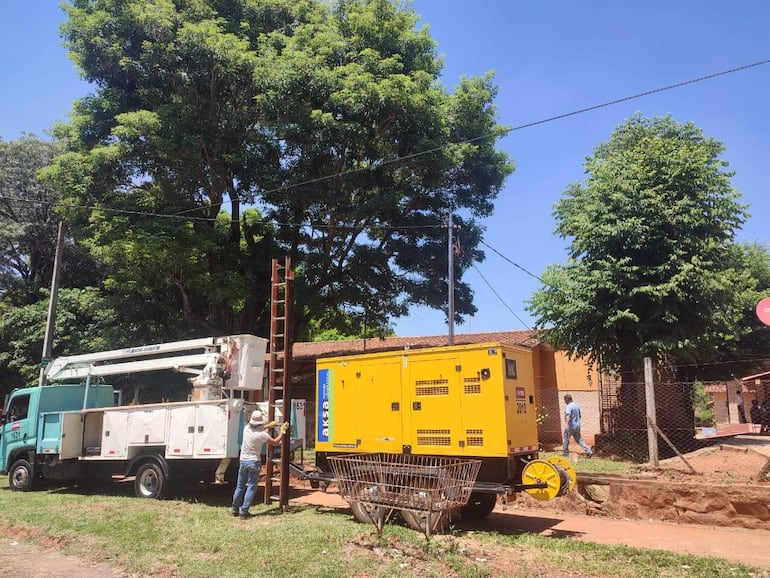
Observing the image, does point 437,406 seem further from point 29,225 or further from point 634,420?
point 29,225

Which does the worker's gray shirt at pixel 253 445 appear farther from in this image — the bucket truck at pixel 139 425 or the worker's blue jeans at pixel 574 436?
the worker's blue jeans at pixel 574 436

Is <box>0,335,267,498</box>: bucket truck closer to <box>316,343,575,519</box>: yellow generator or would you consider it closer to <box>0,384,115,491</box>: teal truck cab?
<box>0,384,115,491</box>: teal truck cab

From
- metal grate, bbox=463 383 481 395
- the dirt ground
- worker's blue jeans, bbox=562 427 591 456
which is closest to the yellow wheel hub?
the dirt ground

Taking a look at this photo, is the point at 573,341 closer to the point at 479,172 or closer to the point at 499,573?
the point at 479,172

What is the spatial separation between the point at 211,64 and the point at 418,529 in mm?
16212

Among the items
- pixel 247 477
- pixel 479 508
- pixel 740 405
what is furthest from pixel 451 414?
pixel 740 405

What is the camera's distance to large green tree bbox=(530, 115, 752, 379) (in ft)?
51.5

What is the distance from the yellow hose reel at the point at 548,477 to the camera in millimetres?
8227

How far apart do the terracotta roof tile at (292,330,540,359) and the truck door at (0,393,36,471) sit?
13.7 m

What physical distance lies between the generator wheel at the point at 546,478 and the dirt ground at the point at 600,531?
629 millimetres

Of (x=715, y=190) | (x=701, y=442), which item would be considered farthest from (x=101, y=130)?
(x=701, y=442)

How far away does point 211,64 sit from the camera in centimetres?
1888

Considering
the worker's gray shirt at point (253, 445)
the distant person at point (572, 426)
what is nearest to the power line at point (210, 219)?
the distant person at point (572, 426)

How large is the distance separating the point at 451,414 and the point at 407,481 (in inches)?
47.9
